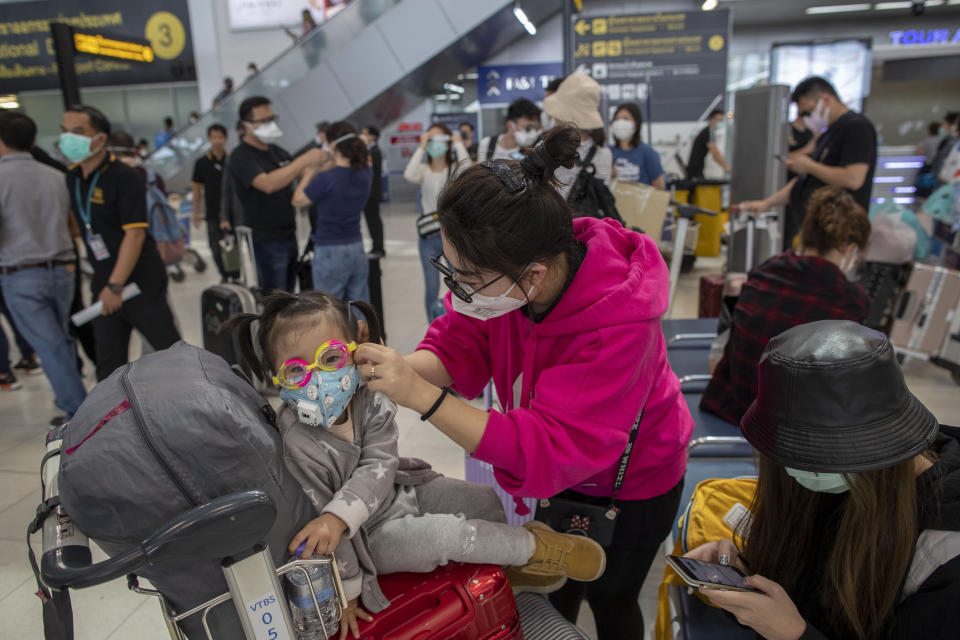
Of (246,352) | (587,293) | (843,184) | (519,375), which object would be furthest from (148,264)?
(843,184)

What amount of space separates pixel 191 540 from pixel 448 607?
0.60 m

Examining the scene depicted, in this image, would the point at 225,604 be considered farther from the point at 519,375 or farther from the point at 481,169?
the point at 481,169

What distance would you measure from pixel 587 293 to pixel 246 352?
77cm

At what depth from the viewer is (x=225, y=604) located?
108 cm

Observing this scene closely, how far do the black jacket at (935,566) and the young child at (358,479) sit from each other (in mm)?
605

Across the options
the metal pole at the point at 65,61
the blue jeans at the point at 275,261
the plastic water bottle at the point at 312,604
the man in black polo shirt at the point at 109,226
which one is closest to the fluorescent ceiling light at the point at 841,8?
the blue jeans at the point at 275,261

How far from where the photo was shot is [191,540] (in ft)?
2.91

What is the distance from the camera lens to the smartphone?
113cm

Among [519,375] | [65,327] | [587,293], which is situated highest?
[587,293]

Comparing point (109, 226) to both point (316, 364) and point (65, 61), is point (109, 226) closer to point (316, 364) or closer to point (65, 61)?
point (65, 61)

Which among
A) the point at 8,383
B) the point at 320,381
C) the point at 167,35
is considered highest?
the point at 167,35

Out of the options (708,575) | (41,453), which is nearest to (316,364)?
(708,575)

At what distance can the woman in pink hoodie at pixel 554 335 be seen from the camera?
1168 mm

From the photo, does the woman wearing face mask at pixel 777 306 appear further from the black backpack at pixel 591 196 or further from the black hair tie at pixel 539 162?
the black hair tie at pixel 539 162
